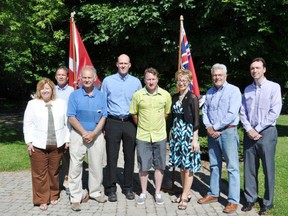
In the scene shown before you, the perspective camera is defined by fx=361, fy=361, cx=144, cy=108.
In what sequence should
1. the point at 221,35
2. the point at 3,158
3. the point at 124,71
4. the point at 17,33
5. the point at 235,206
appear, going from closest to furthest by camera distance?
the point at 235,206 → the point at 124,71 → the point at 3,158 → the point at 221,35 → the point at 17,33

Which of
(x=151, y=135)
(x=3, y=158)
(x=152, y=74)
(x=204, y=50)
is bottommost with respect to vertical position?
(x=3, y=158)

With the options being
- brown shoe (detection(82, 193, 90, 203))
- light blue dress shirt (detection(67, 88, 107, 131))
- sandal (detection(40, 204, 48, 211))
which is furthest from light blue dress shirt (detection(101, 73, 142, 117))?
sandal (detection(40, 204, 48, 211))

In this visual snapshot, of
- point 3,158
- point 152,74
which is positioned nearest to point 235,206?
point 152,74

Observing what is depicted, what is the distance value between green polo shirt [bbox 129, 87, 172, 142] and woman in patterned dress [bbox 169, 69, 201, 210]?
0.19 m

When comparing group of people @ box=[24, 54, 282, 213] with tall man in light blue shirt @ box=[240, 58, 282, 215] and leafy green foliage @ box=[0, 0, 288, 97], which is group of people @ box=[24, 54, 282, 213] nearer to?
tall man in light blue shirt @ box=[240, 58, 282, 215]

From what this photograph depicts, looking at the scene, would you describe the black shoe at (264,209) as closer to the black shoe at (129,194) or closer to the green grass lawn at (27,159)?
the green grass lawn at (27,159)

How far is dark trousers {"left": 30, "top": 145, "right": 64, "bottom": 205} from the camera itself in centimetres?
542

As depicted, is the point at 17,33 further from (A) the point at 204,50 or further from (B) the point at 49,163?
(B) the point at 49,163

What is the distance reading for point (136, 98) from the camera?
5484 mm

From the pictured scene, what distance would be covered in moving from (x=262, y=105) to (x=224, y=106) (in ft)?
1.72

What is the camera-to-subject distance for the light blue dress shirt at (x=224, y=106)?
5191 millimetres

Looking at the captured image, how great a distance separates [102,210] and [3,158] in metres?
4.46

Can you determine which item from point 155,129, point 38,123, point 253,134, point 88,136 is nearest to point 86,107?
point 88,136

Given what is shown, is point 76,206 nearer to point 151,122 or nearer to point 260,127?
point 151,122
